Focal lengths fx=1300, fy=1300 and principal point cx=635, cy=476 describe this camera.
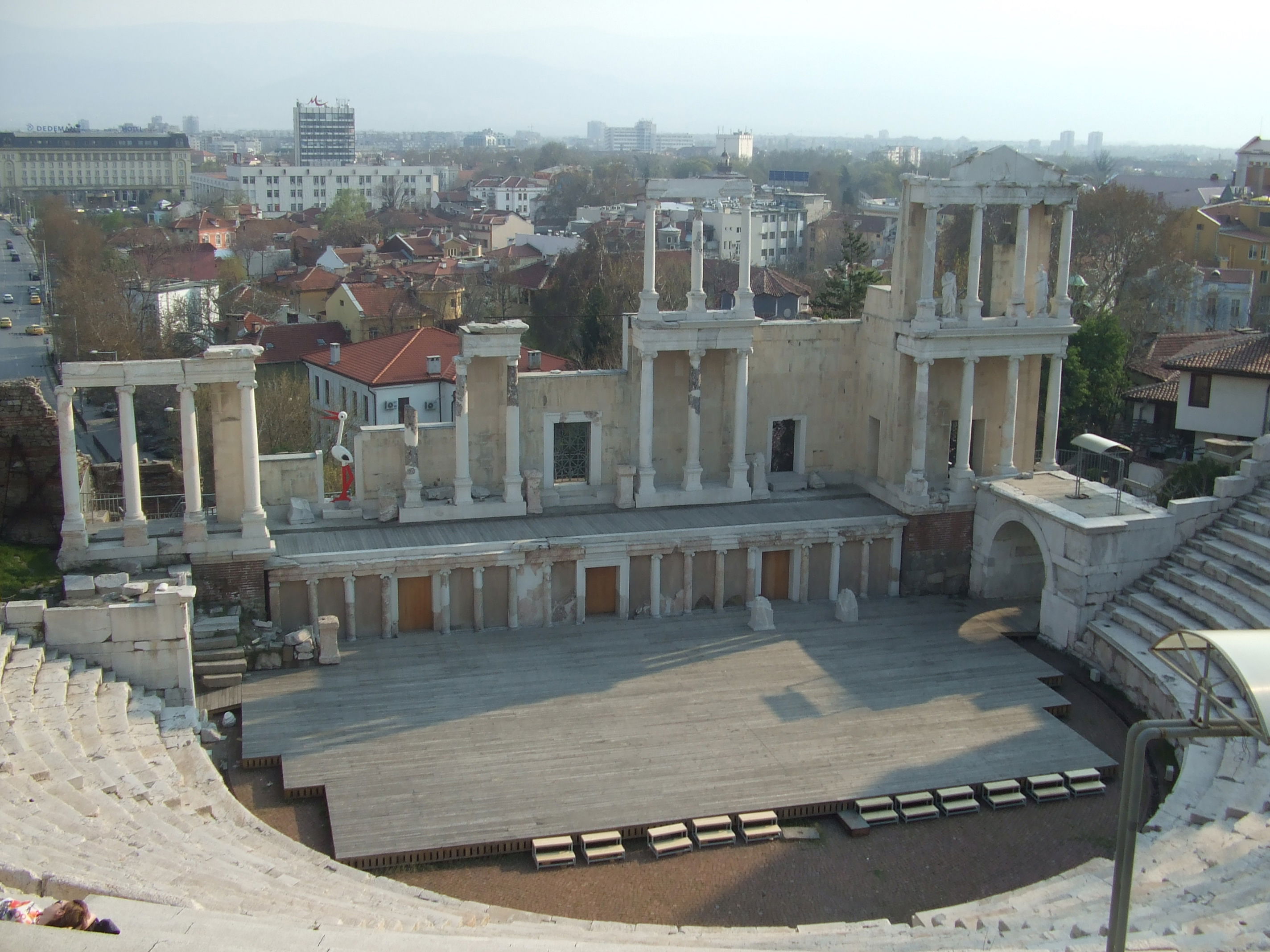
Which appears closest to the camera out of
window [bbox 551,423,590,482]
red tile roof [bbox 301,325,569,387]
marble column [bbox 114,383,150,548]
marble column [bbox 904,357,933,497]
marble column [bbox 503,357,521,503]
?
marble column [bbox 114,383,150,548]

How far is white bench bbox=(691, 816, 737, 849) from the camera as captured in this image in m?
17.7

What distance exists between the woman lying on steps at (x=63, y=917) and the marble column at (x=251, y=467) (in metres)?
13.6

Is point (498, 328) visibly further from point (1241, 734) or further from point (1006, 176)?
point (1241, 734)

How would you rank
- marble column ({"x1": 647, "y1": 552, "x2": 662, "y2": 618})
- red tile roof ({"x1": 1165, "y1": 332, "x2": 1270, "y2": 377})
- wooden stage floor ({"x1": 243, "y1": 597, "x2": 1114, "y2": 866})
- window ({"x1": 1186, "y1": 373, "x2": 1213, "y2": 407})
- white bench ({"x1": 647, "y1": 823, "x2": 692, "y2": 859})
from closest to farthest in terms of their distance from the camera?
white bench ({"x1": 647, "y1": 823, "x2": 692, "y2": 859}) < wooden stage floor ({"x1": 243, "y1": 597, "x2": 1114, "y2": 866}) < marble column ({"x1": 647, "y1": 552, "x2": 662, "y2": 618}) < red tile roof ({"x1": 1165, "y1": 332, "x2": 1270, "y2": 377}) < window ({"x1": 1186, "y1": 373, "x2": 1213, "y2": 407})

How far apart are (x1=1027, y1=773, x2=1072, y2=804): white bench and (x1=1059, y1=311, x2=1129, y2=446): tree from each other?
60.8 feet

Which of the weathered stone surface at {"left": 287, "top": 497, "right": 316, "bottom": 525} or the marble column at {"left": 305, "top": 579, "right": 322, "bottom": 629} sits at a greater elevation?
the weathered stone surface at {"left": 287, "top": 497, "right": 316, "bottom": 525}

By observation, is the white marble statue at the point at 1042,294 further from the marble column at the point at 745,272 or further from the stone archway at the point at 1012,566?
the marble column at the point at 745,272

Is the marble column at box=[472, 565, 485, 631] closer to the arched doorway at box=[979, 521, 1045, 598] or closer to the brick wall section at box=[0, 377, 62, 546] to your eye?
the brick wall section at box=[0, 377, 62, 546]

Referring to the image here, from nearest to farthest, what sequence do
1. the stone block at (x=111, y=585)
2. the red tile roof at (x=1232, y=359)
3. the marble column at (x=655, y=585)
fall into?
the stone block at (x=111, y=585) < the marble column at (x=655, y=585) < the red tile roof at (x=1232, y=359)

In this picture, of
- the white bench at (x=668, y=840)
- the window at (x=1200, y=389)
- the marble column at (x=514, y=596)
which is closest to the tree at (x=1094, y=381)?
the window at (x=1200, y=389)

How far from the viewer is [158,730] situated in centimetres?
1927

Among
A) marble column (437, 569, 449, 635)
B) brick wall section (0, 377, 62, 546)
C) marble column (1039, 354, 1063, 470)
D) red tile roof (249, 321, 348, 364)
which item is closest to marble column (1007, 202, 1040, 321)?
marble column (1039, 354, 1063, 470)

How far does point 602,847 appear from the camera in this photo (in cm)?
1748

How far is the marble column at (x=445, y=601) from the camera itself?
953 inches
